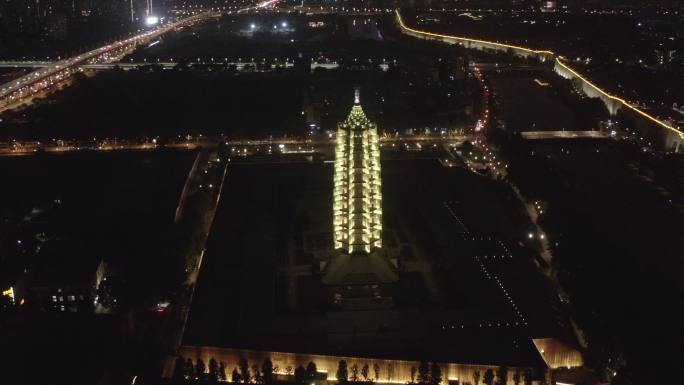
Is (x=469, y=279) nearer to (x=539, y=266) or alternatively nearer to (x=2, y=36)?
(x=539, y=266)

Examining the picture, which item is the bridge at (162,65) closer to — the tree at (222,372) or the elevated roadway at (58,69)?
the elevated roadway at (58,69)

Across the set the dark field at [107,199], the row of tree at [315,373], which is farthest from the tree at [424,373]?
the dark field at [107,199]

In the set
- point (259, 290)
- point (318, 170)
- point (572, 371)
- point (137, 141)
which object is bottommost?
point (572, 371)

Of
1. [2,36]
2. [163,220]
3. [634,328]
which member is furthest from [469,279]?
[2,36]

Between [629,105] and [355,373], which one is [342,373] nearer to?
[355,373]

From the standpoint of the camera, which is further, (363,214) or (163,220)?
(163,220)

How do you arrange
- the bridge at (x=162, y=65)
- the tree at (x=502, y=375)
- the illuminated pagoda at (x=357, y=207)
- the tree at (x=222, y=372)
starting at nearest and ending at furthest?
1. the tree at (x=502, y=375)
2. the tree at (x=222, y=372)
3. the illuminated pagoda at (x=357, y=207)
4. the bridge at (x=162, y=65)

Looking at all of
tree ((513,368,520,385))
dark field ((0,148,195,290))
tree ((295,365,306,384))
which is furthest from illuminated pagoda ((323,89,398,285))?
dark field ((0,148,195,290))
